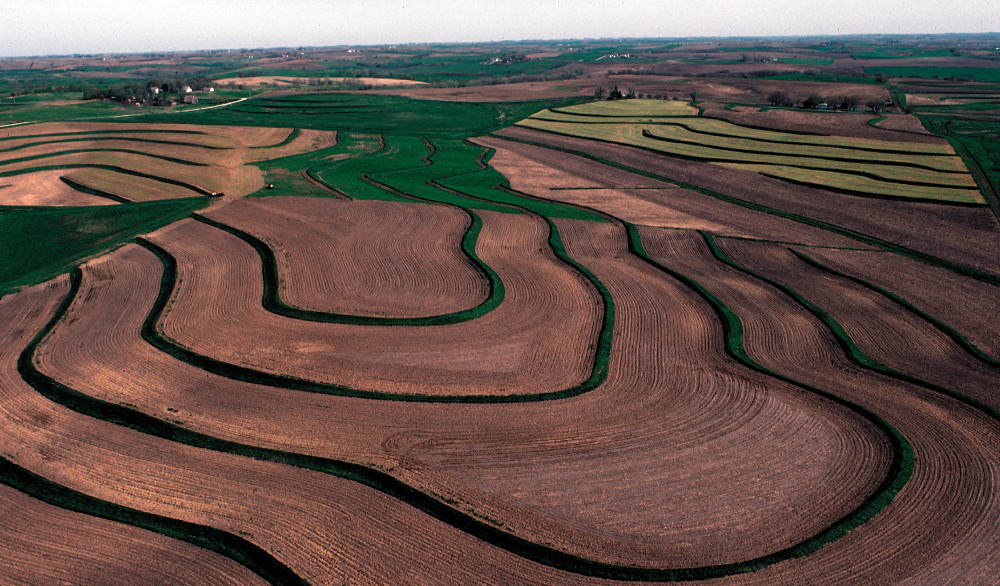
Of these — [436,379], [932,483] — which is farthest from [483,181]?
[932,483]

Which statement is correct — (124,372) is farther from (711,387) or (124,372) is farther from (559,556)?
(711,387)

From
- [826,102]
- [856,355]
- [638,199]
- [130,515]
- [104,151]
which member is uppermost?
[826,102]

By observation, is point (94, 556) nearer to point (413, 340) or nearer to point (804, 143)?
point (413, 340)

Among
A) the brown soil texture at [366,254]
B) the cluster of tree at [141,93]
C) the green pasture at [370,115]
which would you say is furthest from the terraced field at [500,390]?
the cluster of tree at [141,93]

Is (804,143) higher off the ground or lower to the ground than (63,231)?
higher

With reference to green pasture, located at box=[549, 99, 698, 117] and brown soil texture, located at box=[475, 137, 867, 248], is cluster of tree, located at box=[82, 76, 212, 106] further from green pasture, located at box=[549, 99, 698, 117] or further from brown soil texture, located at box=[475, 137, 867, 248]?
brown soil texture, located at box=[475, 137, 867, 248]

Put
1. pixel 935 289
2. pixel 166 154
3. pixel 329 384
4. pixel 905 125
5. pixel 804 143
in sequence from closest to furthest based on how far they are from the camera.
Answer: pixel 329 384
pixel 935 289
pixel 166 154
pixel 804 143
pixel 905 125

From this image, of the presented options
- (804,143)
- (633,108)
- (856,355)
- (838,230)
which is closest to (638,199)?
(838,230)
